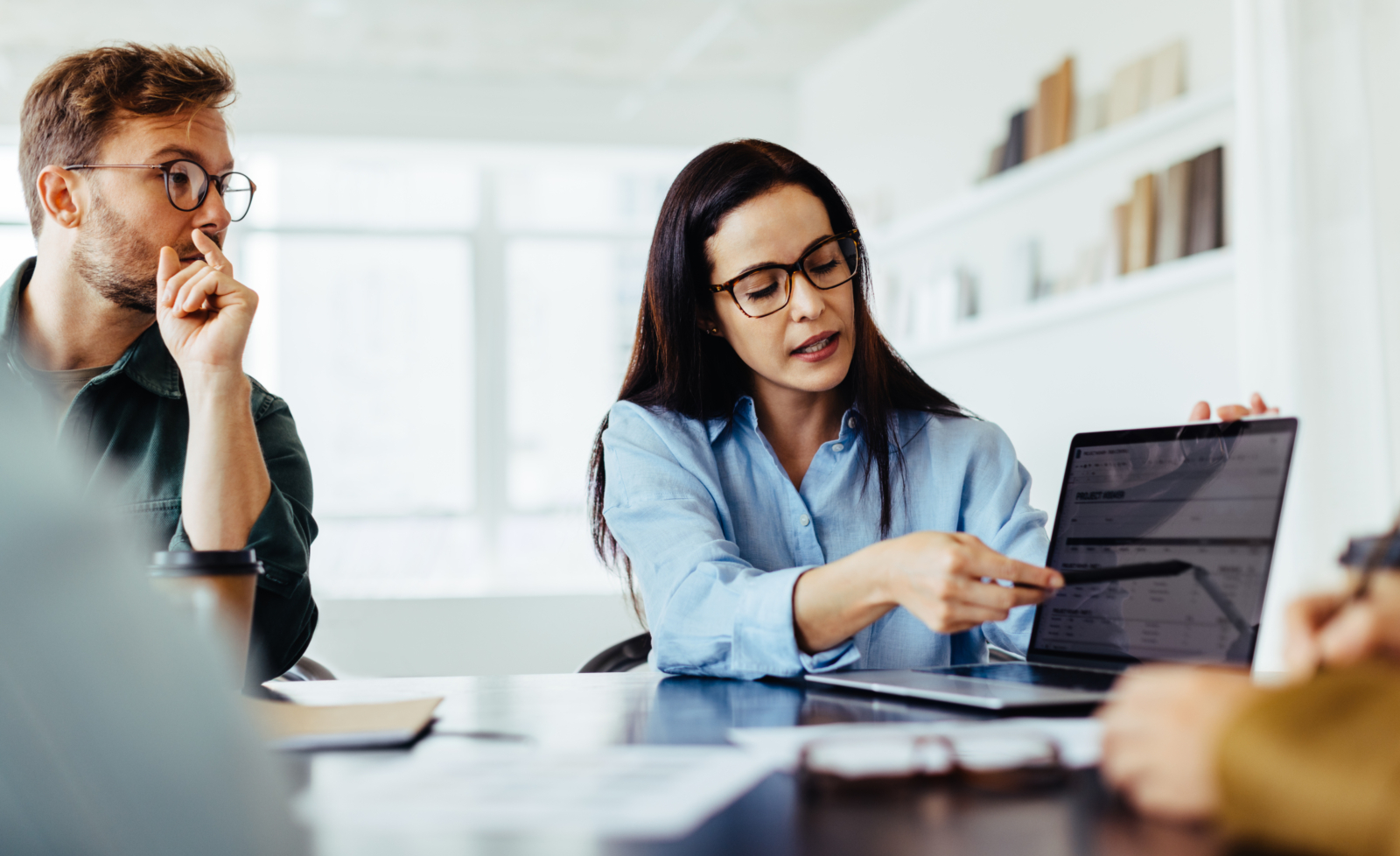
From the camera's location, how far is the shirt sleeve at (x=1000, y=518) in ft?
4.70

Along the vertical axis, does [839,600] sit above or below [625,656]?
above

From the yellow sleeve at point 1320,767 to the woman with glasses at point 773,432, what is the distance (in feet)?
2.71

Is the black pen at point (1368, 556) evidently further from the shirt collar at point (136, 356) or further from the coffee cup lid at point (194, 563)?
the shirt collar at point (136, 356)

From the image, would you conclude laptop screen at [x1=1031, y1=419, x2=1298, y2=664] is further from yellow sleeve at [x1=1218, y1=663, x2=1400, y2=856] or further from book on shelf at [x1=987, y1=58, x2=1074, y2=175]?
book on shelf at [x1=987, y1=58, x2=1074, y2=175]

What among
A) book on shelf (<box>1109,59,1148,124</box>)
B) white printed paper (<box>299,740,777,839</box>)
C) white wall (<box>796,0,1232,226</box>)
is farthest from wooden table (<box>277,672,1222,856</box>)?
book on shelf (<box>1109,59,1148,124</box>)

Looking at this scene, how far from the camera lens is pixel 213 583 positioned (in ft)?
3.14

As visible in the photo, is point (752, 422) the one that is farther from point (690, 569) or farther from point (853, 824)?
point (853, 824)

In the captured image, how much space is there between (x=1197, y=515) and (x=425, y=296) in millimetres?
5928

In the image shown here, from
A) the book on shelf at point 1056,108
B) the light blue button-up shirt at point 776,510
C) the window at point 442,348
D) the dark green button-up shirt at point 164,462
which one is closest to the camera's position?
the light blue button-up shirt at point 776,510

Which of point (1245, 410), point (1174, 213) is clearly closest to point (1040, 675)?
point (1245, 410)

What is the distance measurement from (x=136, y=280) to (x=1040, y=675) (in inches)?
56.0

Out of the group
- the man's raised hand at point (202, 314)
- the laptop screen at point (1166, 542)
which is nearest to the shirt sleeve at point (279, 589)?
the man's raised hand at point (202, 314)

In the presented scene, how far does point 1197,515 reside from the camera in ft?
3.38

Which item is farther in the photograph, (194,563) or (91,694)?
(194,563)
